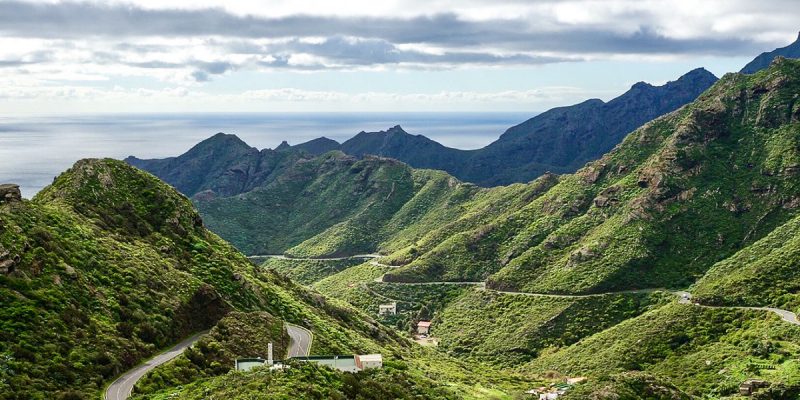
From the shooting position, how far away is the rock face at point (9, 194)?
65.1 metres

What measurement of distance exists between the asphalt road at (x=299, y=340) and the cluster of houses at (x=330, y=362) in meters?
4.23

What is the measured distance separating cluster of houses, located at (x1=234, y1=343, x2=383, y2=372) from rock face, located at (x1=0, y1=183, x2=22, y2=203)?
2412 centimetres

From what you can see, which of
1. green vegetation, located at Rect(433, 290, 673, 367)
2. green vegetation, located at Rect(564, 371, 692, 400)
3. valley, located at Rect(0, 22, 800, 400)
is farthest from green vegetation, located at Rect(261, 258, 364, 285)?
green vegetation, located at Rect(564, 371, 692, 400)

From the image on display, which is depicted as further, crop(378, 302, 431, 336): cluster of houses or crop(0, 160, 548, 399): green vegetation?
crop(378, 302, 431, 336): cluster of houses

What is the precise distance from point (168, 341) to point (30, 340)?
36.7 ft

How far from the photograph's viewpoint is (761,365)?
277ft

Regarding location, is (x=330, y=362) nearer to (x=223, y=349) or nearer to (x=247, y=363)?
(x=247, y=363)

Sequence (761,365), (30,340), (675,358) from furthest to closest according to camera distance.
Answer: (675,358)
(761,365)
(30,340)

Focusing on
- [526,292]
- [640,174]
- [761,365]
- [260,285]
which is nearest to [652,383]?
[761,365]

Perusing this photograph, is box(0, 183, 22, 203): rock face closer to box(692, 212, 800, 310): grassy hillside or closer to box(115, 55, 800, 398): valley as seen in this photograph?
box(115, 55, 800, 398): valley

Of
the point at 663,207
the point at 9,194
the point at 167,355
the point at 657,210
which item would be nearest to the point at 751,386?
the point at 167,355

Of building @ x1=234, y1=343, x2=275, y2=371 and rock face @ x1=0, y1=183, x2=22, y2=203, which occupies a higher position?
rock face @ x1=0, y1=183, x2=22, y2=203

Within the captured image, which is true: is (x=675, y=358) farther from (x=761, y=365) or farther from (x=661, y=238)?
(x=661, y=238)

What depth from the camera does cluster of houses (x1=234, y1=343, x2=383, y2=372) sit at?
52.7 meters
